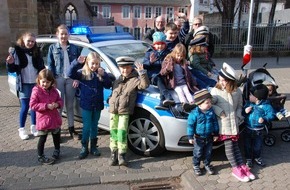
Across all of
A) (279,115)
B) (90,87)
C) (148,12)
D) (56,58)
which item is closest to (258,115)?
(279,115)

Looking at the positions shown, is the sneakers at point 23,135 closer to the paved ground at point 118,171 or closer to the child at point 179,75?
the paved ground at point 118,171

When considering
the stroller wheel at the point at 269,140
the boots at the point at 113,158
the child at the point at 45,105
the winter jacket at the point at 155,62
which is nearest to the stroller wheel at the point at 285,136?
the stroller wheel at the point at 269,140

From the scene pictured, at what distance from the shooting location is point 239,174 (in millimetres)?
4387

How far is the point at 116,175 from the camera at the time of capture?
4.49 m

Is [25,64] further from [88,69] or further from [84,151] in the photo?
[84,151]

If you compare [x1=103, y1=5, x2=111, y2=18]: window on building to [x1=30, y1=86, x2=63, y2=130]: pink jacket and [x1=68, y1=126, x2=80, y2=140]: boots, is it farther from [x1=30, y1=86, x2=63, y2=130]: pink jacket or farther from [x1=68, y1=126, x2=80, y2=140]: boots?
[x1=30, y1=86, x2=63, y2=130]: pink jacket

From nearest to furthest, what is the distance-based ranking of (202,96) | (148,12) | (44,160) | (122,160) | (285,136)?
(202,96) → (122,160) → (44,160) → (285,136) → (148,12)

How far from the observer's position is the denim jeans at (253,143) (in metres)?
4.72

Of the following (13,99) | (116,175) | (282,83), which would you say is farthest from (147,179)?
(282,83)

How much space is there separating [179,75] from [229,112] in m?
0.95

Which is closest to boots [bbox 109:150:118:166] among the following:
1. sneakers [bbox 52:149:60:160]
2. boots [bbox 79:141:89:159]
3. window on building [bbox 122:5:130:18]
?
boots [bbox 79:141:89:159]

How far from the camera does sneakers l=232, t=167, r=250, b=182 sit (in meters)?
4.32

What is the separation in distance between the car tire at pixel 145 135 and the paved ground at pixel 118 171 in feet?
0.46

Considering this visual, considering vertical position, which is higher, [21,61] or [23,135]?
[21,61]
